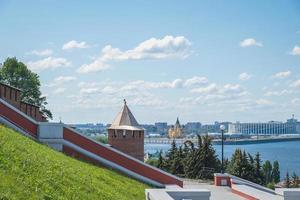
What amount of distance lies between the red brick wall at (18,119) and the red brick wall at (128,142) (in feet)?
18.9

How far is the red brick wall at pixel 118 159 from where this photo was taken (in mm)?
16219

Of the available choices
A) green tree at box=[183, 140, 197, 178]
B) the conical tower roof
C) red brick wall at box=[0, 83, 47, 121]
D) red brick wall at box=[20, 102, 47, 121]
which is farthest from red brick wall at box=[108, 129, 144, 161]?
green tree at box=[183, 140, 197, 178]

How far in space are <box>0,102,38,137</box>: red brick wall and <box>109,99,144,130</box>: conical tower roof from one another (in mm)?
6006

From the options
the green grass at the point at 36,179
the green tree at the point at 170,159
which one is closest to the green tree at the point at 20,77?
the green tree at the point at 170,159

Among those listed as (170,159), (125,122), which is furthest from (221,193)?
(170,159)

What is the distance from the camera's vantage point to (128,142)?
20.5 m

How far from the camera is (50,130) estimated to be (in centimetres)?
1555

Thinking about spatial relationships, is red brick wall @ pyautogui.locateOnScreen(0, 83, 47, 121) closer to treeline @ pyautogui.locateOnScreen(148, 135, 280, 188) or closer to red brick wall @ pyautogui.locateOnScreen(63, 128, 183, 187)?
red brick wall @ pyautogui.locateOnScreen(63, 128, 183, 187)

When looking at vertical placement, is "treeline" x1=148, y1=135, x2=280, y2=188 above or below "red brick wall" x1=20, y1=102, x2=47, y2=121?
below

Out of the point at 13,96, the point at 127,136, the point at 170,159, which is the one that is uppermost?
the point at 13,96

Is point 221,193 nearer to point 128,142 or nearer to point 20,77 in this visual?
point 128,142

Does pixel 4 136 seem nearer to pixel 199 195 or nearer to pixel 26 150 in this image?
pixel 26 150

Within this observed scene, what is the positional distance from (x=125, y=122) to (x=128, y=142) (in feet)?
3.18

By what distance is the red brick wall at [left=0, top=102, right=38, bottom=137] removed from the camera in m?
14.3
